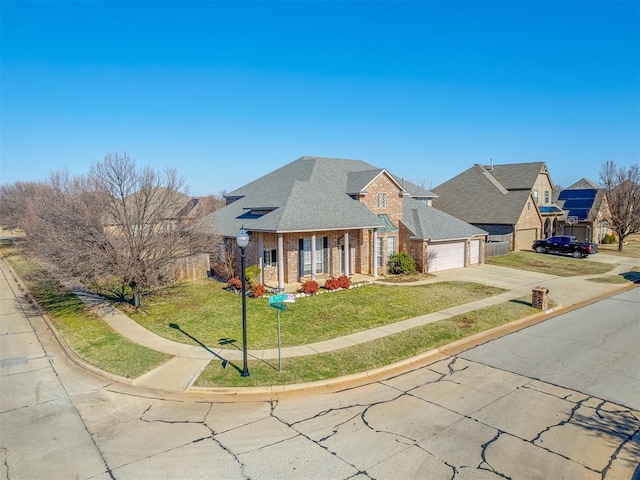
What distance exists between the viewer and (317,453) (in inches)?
317

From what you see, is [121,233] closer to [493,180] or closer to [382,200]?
[382,200]

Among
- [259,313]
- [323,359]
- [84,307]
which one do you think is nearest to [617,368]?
[323,359]

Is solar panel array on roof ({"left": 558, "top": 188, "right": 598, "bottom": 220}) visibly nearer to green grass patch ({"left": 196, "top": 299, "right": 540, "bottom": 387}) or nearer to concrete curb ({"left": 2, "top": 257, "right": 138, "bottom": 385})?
green grass patch ({"left": 196, "top": 299, "right": 540, "bottom": 387})

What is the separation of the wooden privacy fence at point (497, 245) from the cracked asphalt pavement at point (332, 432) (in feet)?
82.0

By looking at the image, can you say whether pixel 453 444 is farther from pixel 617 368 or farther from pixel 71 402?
pixel 71 402

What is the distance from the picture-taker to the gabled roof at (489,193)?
39719 millimetres

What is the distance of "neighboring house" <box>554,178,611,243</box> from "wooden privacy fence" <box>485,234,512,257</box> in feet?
40.7

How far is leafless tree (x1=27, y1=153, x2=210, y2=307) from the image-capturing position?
16.8m

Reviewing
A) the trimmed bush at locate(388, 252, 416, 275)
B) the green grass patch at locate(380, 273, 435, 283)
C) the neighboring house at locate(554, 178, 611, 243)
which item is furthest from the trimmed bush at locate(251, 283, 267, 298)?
the neighboring house at locate(554, 178, 611, 243)

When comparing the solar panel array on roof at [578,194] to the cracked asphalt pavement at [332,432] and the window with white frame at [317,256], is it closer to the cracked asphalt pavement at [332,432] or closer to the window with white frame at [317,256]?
the window with white frame at [317,256]

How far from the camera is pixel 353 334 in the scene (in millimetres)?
15273

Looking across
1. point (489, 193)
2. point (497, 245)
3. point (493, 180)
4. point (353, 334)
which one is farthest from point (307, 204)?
point (493, 180)

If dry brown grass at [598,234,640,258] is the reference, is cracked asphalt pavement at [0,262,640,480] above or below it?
below

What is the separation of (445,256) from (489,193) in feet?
53.9
